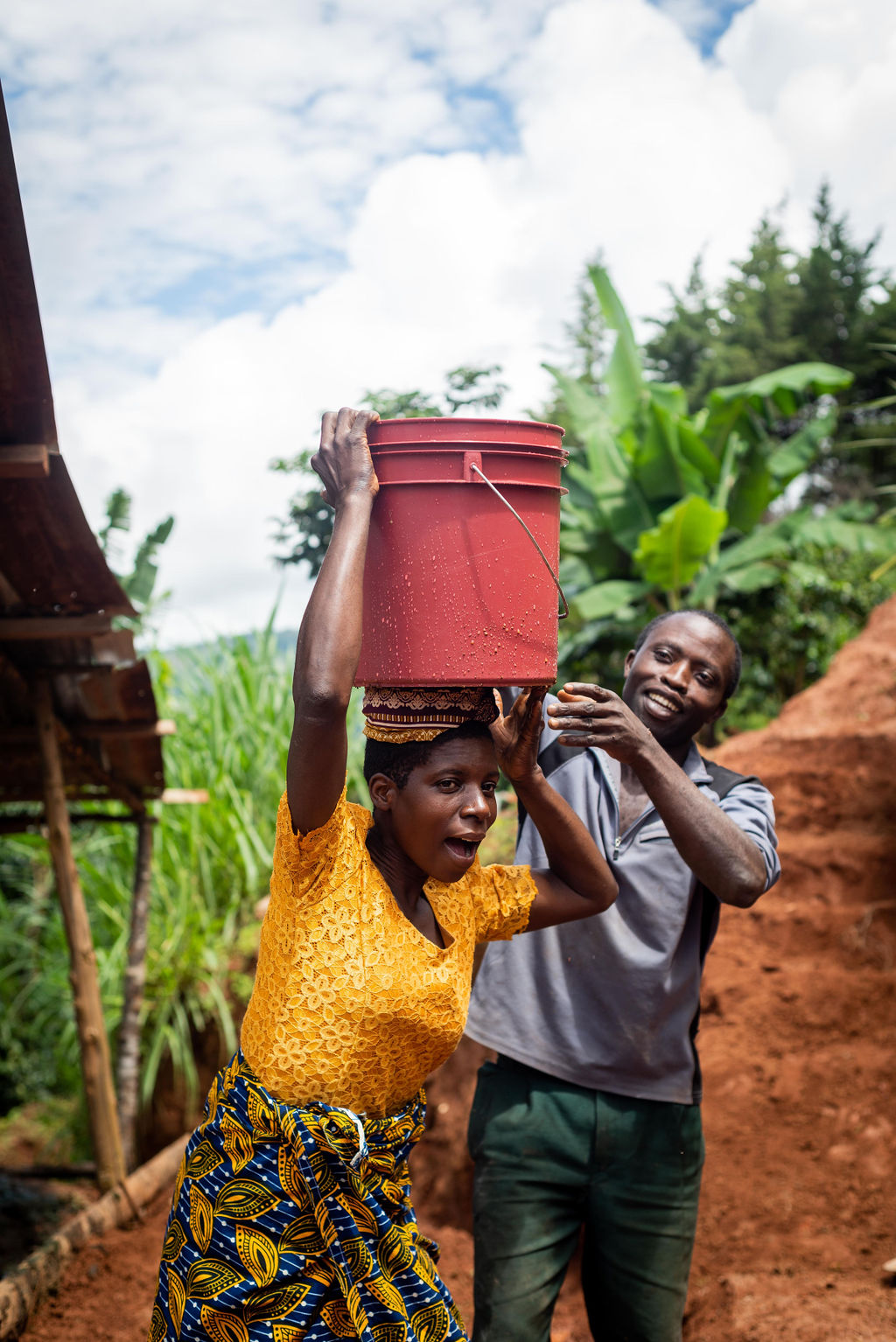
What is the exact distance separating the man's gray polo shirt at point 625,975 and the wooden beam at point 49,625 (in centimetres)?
203

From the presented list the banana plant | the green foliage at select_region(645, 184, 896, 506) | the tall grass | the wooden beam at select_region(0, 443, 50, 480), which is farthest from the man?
the green foliage at select_region(645, 184, 896, 506)

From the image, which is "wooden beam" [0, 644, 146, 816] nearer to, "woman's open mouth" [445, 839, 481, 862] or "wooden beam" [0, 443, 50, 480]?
"wooden beam" [0, 443, 50, 480]

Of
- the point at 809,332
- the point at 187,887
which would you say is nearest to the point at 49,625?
the point at 187,887

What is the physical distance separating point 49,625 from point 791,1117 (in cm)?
347

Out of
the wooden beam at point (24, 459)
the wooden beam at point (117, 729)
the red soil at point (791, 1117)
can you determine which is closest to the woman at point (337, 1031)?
the wooden beam at point (24, 459)

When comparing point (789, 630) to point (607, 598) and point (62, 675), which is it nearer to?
point (607, 598)

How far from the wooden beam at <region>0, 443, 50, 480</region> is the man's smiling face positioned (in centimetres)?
153

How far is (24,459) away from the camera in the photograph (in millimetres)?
2738

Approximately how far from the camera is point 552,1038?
234 cm

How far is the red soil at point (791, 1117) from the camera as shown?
3629mm

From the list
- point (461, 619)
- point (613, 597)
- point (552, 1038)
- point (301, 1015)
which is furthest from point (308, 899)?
point (613, 597)

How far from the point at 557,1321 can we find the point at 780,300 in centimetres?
1499

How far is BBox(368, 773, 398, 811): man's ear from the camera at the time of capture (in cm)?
177

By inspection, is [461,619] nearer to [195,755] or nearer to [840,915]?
[840,915]
